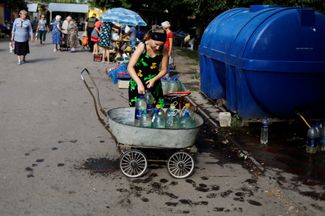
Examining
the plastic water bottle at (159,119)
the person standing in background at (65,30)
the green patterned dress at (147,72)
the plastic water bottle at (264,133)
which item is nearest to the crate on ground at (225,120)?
the plastic water bottle at (264,133)

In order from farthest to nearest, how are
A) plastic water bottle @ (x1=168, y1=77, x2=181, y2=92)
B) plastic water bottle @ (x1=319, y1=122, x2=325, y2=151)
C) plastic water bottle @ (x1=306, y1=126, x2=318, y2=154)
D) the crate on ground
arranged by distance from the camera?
plastic water bottle @ (x1=168, y1=77, x2=181, y2=92), the crate on ground, plastic water bottle @ (x1=319, y1=122, x2=325, y2=151), plastic water bottle @ (x1=306, y1=126, x2=318, y2=154)

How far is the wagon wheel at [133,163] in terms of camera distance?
5246mm

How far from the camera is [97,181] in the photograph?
520 cm

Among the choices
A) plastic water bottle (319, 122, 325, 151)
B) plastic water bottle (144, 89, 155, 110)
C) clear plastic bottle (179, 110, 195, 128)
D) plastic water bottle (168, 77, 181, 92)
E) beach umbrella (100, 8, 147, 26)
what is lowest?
plastic water bottle (319, 122, 325, 151)

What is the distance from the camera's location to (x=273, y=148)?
265 inches

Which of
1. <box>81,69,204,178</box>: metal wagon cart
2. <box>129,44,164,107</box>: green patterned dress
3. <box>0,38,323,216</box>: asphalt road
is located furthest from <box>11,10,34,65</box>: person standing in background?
<box>81,69,204,178</box>: metal wagon cart

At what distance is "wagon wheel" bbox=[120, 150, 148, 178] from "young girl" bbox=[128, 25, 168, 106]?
817mm

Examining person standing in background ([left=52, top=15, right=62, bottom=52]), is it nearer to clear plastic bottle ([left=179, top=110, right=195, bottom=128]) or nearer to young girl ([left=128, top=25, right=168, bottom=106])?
young girl ([left=128, top=25, right=168, bottom=106])

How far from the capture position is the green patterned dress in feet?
19.0

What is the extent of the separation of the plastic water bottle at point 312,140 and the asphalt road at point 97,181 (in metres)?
1.28

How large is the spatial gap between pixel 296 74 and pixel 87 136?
3618mm

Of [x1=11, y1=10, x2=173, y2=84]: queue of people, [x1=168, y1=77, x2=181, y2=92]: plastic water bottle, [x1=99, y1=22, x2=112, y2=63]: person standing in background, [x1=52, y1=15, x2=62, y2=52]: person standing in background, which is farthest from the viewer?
[x1=52, y1=15, x2=62, y2=52]: person standing in background

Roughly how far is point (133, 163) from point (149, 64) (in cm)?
139

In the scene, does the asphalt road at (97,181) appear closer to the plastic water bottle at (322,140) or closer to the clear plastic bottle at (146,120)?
the clear plastic bottle at (146,120)
